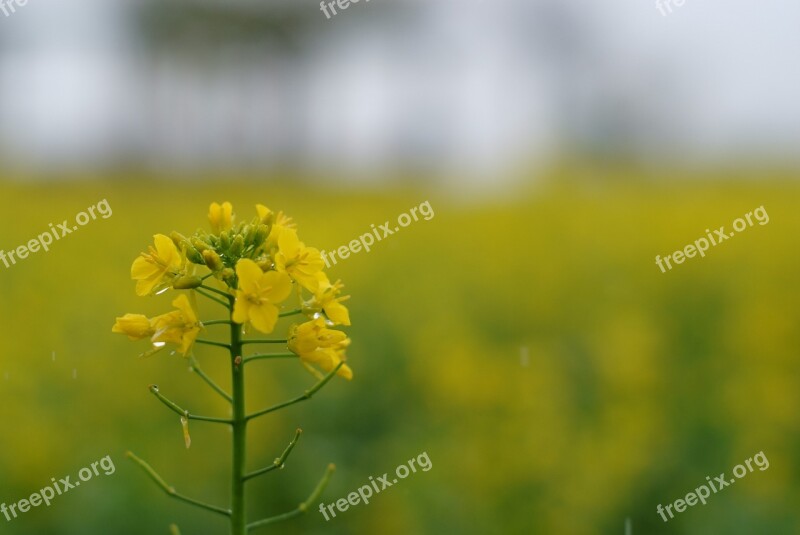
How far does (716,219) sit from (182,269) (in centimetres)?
675

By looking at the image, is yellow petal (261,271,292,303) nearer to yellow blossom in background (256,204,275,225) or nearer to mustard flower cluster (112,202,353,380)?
mustard flower cluster (112,202,353,380)

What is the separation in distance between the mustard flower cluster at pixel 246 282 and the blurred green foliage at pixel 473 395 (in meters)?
1.58

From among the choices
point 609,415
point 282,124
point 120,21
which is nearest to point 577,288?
point 609,415


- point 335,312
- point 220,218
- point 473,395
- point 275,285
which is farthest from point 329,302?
point 473,395

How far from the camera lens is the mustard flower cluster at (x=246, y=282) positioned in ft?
4.40

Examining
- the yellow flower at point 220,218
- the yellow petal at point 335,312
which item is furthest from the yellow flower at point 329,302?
the yellow flower at point 220,218

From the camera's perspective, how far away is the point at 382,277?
22.1 ft

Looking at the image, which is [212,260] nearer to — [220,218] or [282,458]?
[220,218]

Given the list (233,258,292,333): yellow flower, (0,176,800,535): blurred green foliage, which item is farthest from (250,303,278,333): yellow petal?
(0,176,800,535): blurred green foliage

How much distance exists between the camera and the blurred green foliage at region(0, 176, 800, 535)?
313cm

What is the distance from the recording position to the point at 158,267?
1.49 meters

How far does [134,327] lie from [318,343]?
0.29 metres

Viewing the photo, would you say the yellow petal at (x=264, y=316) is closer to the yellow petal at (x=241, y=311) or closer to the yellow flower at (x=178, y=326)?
the yellow petal at (x=241, y=311)

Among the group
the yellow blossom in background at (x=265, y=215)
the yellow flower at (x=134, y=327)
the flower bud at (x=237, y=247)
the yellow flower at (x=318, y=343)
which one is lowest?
the yellow flower at (x=318, y=343)
